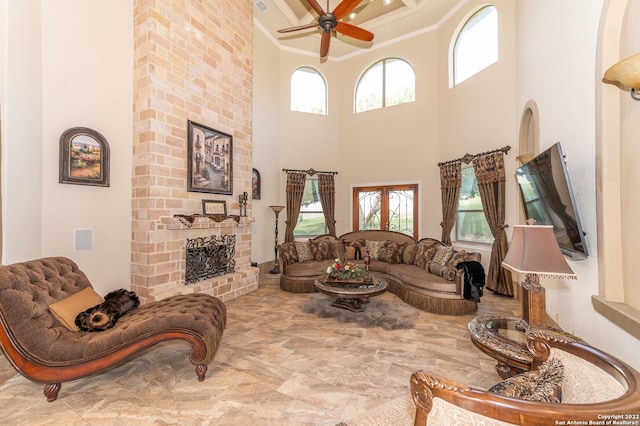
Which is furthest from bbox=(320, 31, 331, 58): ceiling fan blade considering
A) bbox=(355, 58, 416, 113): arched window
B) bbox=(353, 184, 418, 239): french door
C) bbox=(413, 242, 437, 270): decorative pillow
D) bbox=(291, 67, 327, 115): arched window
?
bbox=(413, 242, 437, 270): decorative pillow

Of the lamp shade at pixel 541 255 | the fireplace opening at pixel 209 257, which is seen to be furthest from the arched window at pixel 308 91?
the lamp shade at pixel 541 255

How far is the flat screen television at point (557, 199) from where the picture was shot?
2.17 meters

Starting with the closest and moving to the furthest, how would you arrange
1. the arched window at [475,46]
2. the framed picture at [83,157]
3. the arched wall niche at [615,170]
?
the arched wall niche at [615,170]
the framed picture at [83,157]
the arched window at [475,46]

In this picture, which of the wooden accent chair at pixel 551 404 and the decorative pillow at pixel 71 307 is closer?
the wooden accent chair at pixel 551 404

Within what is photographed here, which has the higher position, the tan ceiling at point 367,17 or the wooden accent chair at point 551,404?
the tan ceiling at point 367,17

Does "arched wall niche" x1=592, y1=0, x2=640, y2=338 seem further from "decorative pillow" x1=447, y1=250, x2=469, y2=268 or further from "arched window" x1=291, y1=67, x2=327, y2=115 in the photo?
"arched window" x1=291, y1=67, x2=327, y2=115

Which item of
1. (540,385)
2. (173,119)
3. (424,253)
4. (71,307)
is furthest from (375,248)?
(71,307)

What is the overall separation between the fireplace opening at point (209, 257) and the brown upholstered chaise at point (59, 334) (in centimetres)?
159

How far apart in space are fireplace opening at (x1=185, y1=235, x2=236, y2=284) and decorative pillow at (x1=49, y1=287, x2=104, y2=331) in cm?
154

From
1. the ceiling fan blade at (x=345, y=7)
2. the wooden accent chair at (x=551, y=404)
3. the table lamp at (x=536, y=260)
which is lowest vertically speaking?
the wooden accent chair at (x=551, y=404)

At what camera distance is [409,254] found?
5.47 metres

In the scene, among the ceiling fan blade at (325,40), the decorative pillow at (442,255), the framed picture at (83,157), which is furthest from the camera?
the ceiling fan blade at (325,40)

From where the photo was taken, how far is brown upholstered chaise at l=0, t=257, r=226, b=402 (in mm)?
2045

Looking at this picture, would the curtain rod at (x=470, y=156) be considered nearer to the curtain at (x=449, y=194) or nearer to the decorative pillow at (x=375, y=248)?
the curtain at (x=449, y=194)
